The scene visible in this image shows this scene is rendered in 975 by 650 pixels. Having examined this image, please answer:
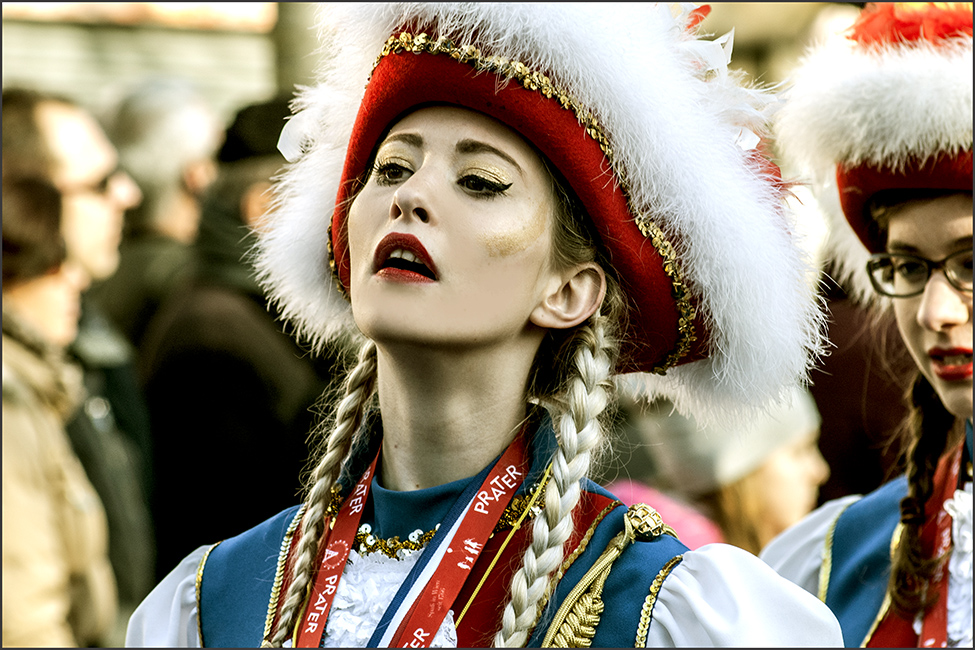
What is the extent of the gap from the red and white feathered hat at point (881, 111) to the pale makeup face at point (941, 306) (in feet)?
0.25

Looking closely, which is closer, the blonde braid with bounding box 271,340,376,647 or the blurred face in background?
the blonde braid with bounding box 271,340,376,647

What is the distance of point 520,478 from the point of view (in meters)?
2.44

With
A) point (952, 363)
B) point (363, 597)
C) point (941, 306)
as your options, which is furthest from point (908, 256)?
point (363, 597)

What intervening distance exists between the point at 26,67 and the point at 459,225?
8.27 meters

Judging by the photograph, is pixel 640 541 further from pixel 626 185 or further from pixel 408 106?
pixel 408 106

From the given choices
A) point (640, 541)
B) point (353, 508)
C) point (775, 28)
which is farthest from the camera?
point (775, 28)

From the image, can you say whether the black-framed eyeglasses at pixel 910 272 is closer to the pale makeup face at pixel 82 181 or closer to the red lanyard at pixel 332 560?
the red lanyard at pixel 332 560

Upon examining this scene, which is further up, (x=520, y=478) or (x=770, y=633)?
(x=520, y=478)

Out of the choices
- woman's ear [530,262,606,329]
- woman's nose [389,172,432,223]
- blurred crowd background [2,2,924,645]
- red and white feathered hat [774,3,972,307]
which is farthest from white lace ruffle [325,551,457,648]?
red and white feathered hat [774,3,972,307]

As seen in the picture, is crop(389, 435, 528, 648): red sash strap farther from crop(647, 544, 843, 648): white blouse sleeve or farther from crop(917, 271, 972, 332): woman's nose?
crop(917, 271, 972, 332): woman's nose

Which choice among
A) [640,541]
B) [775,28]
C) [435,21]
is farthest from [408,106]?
[775,28]

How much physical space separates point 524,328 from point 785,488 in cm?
226

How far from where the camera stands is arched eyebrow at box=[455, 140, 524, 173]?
93.9 inches

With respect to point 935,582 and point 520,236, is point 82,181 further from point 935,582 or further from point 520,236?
point 935,582
